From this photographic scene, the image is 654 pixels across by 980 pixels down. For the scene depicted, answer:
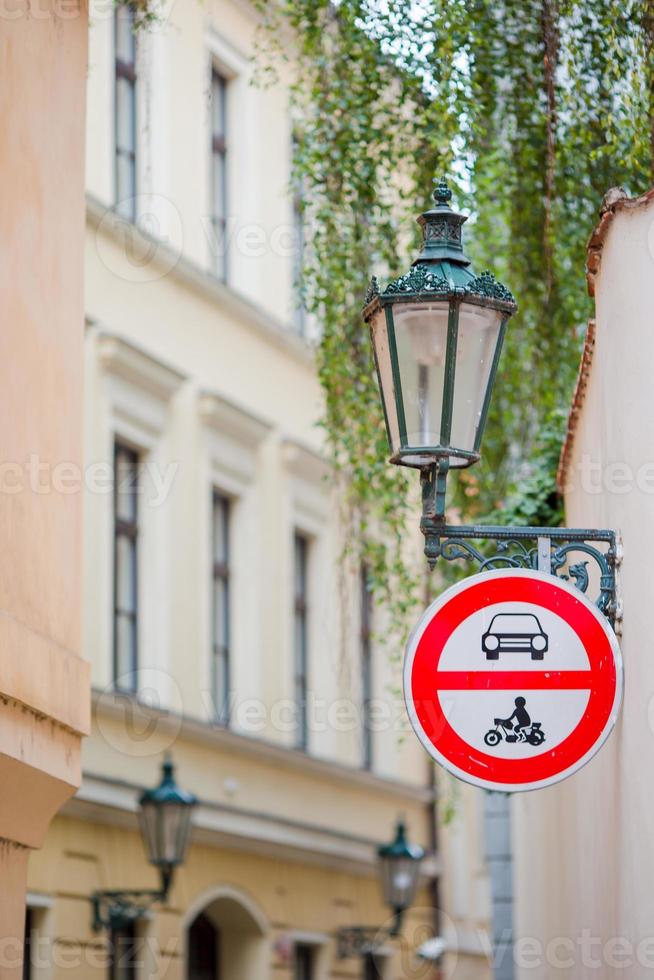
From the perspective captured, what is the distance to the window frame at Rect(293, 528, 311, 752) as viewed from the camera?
20.2 metres

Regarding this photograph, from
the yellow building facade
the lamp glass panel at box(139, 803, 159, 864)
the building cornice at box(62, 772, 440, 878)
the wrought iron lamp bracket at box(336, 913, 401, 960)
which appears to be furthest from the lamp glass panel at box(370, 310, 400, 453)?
the wrought iron lamp bracket at box(336, 913, 401, 960)

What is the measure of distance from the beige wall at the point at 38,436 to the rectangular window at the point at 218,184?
10.2 m

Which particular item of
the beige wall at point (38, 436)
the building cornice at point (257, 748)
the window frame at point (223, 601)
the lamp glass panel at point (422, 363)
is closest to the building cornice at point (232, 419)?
the window frame at point (223, 601)

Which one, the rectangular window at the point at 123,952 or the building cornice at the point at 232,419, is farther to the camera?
the building cornice at the point at 232,419

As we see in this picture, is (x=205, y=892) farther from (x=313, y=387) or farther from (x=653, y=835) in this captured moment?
(x=653, y=835)

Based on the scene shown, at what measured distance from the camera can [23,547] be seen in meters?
7.89

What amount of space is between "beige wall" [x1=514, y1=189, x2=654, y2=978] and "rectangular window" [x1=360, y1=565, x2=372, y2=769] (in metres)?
12.2

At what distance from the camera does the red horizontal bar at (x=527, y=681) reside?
18.7 ft

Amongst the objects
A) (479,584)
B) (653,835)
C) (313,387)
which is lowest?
(653,835)

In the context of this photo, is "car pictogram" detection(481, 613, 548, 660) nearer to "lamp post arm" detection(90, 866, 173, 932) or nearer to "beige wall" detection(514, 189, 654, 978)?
"beige wall" detection(514, 189, 654, 978)

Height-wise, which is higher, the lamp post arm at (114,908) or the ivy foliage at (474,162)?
the ivy foliage at (474,162)

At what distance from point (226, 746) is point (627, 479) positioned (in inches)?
464

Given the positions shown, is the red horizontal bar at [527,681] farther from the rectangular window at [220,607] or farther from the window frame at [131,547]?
the rectangular window at [220,607]

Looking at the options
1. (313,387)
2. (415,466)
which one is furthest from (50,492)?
(313,387)
